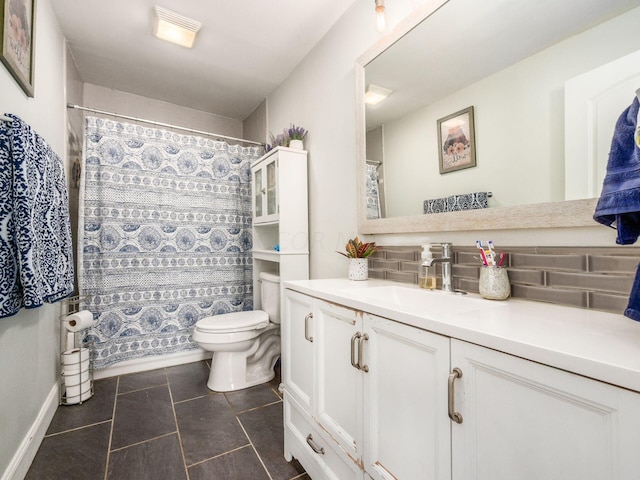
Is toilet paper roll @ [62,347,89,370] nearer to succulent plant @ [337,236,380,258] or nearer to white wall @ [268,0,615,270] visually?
white wall @ [268,0,615,270]

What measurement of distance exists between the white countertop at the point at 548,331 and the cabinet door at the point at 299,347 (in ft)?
0.98

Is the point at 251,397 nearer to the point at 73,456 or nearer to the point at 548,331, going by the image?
the point at 73,456

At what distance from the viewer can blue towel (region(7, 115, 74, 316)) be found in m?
1.15

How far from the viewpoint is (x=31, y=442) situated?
1423 mm

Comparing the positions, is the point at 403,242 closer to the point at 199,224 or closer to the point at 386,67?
the point at 386,67

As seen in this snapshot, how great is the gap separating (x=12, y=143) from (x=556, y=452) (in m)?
1.81

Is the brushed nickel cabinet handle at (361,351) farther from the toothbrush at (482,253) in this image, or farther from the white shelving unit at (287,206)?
the white shelving unit at (287,206)

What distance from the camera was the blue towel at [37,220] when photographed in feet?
3.76

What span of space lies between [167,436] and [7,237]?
1164 millimetres

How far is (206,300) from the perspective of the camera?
257 centimetres

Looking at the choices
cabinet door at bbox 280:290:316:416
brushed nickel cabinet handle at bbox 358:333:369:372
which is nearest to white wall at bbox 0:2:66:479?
cabinet door at bbox 280:290:316:416

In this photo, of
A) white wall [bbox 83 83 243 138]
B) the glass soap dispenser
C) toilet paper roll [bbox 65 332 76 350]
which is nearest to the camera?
the glass soap dispenser

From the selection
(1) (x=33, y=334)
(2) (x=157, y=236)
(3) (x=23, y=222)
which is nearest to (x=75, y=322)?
(1) (x=33, y=334)

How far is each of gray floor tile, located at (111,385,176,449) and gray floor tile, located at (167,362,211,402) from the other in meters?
0.07
